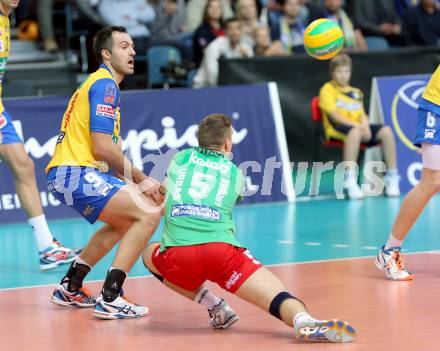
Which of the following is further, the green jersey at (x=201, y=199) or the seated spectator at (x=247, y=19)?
the seated spectator at (x=247, y=19)

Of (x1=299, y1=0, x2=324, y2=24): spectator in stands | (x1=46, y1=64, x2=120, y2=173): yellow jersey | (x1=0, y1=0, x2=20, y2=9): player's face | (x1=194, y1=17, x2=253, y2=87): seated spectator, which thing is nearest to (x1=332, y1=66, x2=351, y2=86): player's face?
(x1=194, y1=17, x2=253, y2=87): seated spectator

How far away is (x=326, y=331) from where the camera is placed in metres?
6.05

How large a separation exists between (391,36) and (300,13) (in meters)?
1.93

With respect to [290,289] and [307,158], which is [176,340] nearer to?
[290,289]

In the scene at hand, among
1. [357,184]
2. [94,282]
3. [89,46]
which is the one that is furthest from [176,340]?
[89,46]

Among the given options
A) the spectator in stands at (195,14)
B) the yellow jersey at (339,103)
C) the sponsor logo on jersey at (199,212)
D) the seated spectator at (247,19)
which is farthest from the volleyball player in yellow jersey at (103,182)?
the spectator in stands at (195,14)

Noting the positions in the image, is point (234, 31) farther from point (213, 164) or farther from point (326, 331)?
point (326, 331)

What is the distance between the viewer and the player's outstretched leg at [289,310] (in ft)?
19.9

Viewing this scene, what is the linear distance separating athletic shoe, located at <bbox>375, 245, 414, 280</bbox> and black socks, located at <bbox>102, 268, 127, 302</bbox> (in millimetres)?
2313

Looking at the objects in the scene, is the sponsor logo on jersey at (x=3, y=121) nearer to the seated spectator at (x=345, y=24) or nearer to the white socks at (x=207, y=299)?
the white socks at (x=207, y=299)

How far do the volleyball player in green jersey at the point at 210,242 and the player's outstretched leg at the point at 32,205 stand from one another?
2554 millimetres

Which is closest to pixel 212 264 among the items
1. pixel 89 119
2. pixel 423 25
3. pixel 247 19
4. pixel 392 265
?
pixel 89 119

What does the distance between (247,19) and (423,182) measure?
8.00 m

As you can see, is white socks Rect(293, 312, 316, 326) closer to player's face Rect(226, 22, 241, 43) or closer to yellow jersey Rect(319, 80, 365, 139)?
yellow jersey Rect(319, 80, 365, 139)
